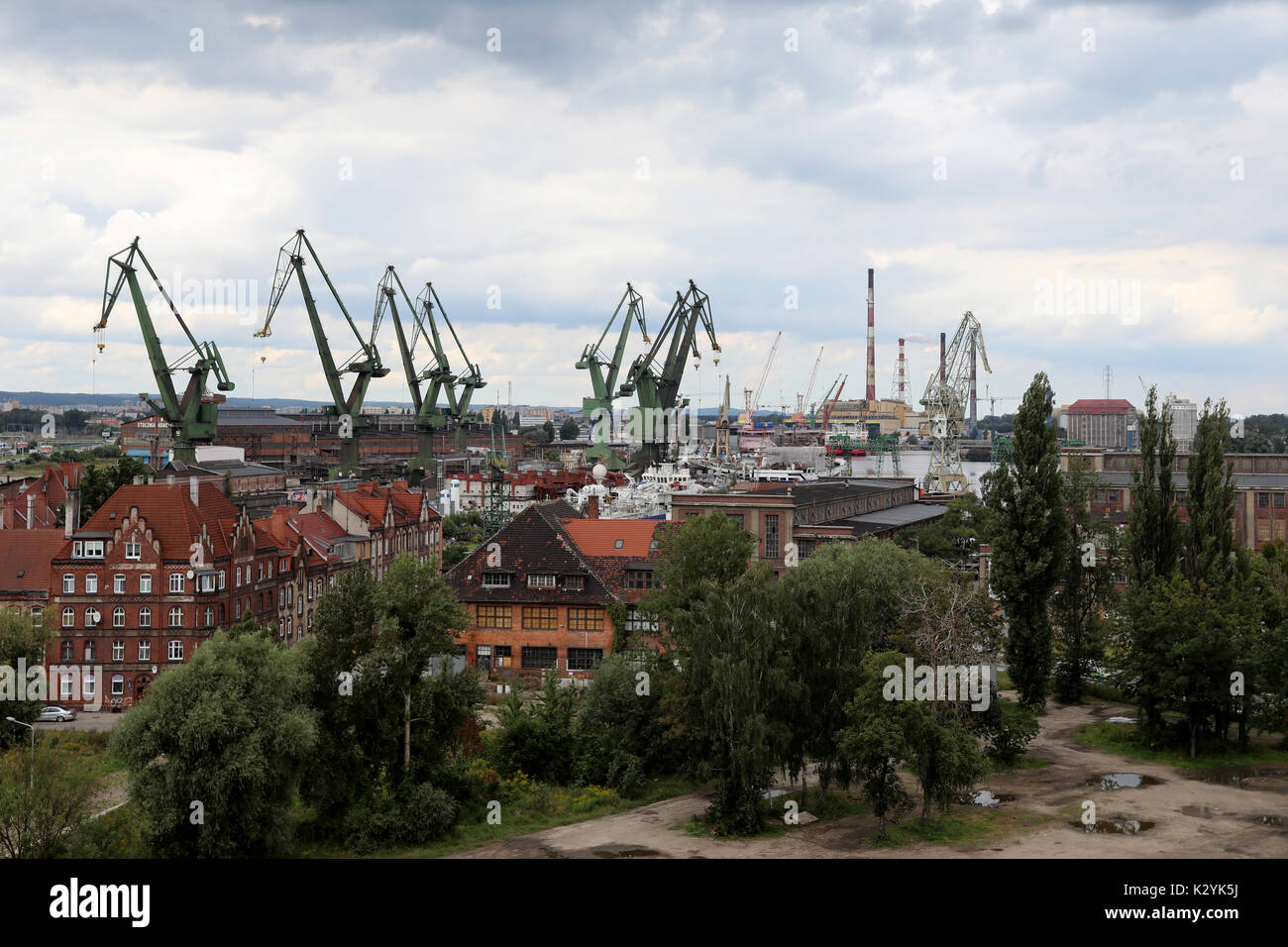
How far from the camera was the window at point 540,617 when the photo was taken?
45.1 m

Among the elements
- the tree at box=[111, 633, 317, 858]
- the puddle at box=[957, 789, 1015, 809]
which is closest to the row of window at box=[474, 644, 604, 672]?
the puddle at box=[957, 789, 1015, 809]

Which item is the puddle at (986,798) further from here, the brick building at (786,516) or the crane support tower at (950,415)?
the crane support tower at (950,415)

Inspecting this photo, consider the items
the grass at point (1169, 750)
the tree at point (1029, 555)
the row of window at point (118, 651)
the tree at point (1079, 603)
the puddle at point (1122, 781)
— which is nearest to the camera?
the puddle at point (1122, 781)

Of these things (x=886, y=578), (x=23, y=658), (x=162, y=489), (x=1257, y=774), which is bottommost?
(x=1257, y=774)

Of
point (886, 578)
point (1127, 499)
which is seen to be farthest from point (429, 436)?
point (886, 578)

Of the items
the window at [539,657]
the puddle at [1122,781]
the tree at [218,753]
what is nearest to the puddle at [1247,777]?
the puddle at [1122,781]

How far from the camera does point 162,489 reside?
44094mm

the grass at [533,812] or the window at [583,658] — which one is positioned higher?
the window at [583,658]

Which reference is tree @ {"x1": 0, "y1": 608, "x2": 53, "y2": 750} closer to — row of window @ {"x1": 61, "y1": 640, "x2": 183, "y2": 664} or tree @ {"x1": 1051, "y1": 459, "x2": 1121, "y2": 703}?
row of window @ {"x1": 61, "y1": 640, "x2": 183, "y2": 664}

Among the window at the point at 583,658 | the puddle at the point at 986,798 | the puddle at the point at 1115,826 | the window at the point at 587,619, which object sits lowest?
the puddle at the point at 986,798

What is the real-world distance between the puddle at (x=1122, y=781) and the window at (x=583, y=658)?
62.6ft

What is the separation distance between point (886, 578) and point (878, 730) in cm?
1024

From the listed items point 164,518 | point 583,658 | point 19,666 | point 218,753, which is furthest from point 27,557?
point 218,753
